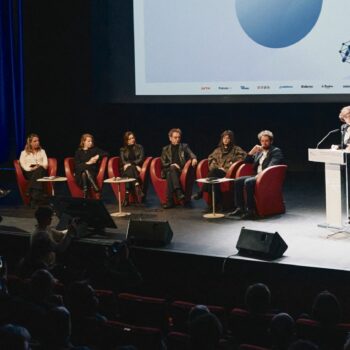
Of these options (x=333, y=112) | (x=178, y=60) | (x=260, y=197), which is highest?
(x=178, y=60)

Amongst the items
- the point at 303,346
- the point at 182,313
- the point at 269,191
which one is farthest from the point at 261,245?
the point at 303,346

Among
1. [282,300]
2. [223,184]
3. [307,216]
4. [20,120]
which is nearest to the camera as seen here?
[282,300]

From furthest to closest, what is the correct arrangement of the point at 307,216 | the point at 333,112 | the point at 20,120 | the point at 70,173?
the point at 20,120 → the point at 333,112 → the point at 70,173 → the point at 307,216

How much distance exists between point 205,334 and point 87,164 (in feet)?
19.1

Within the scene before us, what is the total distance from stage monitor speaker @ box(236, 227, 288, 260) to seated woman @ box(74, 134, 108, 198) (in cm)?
306

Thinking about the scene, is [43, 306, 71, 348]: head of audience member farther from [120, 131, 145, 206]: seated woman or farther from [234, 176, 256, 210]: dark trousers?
[120, 131, 145, 206]: seated woman

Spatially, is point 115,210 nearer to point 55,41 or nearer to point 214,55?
point 214,55

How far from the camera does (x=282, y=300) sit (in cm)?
602

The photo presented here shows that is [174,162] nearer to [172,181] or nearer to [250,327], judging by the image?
[172,181]

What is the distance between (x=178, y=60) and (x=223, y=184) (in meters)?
2.09

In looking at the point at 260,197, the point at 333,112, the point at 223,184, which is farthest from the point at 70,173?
the point at 333,112

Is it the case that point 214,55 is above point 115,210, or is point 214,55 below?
above

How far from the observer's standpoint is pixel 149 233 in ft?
22.2

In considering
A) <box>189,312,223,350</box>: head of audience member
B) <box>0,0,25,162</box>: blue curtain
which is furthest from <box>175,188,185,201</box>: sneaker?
<box>189,312,223,350</box>: head of audience member
